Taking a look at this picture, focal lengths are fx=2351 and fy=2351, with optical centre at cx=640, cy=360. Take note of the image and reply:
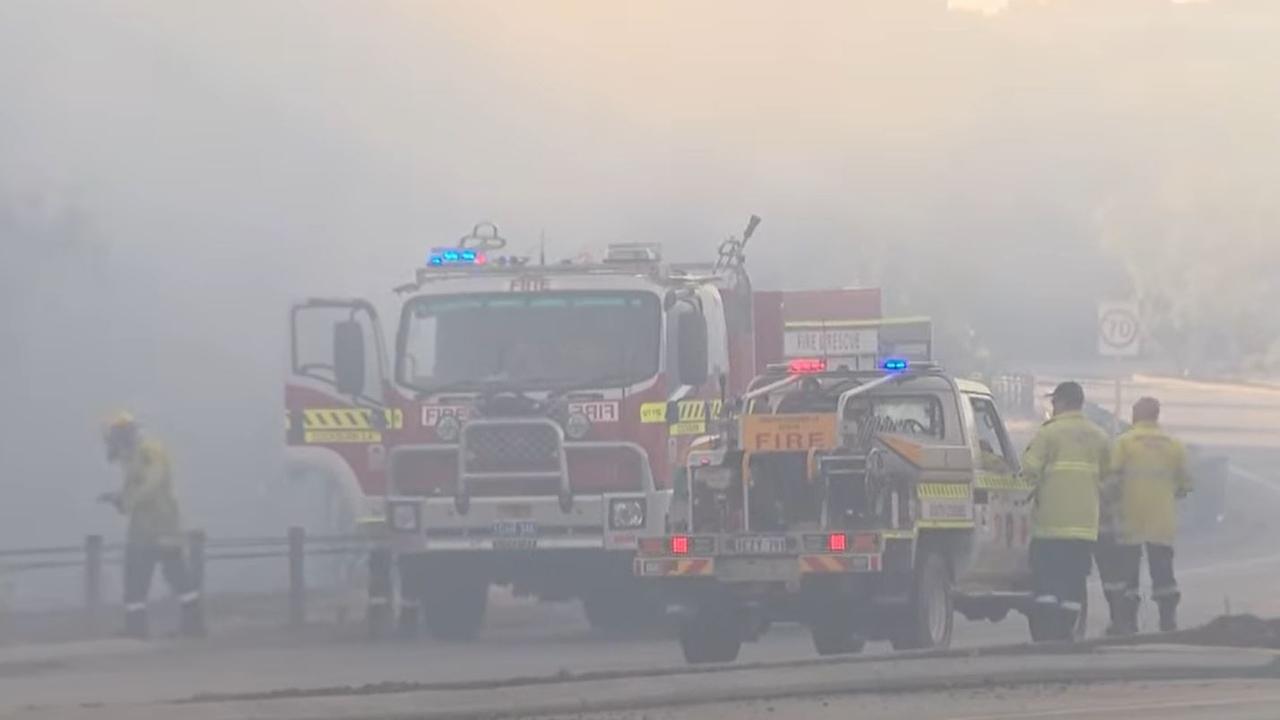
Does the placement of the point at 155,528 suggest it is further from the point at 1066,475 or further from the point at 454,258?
the point at 1066,475

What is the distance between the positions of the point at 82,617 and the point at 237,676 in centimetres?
433

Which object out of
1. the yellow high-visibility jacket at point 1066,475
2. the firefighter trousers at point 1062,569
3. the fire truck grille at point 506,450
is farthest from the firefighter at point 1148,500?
the fire truck grille at point 506,450

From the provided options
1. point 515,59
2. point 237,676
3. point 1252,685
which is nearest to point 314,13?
point 515,59

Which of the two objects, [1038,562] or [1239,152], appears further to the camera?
[1239,152]

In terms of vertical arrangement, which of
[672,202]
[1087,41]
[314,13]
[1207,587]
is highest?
[1087,41]

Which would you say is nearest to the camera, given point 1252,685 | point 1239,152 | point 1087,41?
point 1252,685

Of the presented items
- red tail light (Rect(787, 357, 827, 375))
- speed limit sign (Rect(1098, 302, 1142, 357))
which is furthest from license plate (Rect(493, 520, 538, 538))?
speed limit sign (Rect(1098, 302, 1142, 357))

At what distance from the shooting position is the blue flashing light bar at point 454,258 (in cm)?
1748

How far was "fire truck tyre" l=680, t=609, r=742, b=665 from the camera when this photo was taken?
14.0 m

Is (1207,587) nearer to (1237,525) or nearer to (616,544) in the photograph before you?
(616,544)

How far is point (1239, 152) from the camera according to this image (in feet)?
231

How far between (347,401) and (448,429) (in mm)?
951

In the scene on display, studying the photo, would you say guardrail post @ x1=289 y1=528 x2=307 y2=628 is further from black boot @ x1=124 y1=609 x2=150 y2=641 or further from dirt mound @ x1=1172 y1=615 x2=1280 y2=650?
dirt mound @ x1=1172 y1=615 x2=1280 y2=650

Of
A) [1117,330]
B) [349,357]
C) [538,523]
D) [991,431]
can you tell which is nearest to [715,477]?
[991,431]
